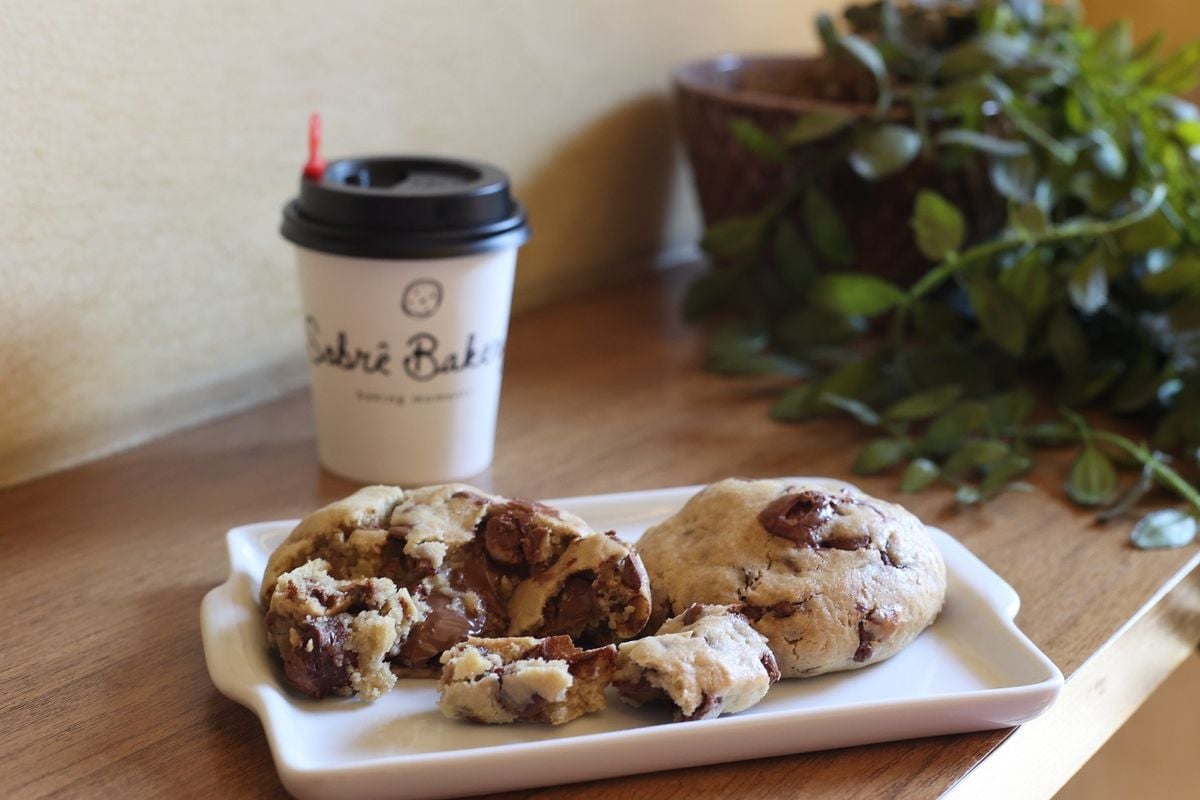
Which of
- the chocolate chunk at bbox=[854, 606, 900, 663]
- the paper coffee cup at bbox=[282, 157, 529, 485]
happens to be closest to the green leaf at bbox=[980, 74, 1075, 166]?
the paper coffee cup at bbox=[282, 157, 529, 485]

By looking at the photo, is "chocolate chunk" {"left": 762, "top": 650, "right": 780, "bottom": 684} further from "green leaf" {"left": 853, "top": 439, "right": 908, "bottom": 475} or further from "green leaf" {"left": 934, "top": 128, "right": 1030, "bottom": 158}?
"green leaf" {"left": 934, "top": 128, "right": 1030, "bottom": 158}

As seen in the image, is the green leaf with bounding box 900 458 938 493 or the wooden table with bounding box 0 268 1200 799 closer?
the wooden table with bounding box 0 268 1200 799

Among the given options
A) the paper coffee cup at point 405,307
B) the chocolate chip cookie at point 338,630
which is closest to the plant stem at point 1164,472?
the paper coffee cup at point 405,307

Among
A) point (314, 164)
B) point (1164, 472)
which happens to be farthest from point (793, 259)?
point (314, 164)

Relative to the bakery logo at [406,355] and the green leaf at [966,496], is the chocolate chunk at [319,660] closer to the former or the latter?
the bakery logo at [406,355]

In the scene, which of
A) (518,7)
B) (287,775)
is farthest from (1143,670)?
(518,7)

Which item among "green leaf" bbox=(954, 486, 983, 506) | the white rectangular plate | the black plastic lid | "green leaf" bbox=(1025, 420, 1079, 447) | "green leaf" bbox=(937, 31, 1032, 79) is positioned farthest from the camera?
"green leaf" bbox=(937, 31, 1032, 79)

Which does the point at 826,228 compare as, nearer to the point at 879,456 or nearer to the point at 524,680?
the point at 879,456

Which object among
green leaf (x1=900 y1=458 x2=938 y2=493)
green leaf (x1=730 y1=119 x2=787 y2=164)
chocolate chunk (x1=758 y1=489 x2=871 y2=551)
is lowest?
green leaf (x1=900 y1=458 x2=938 y2=493)
